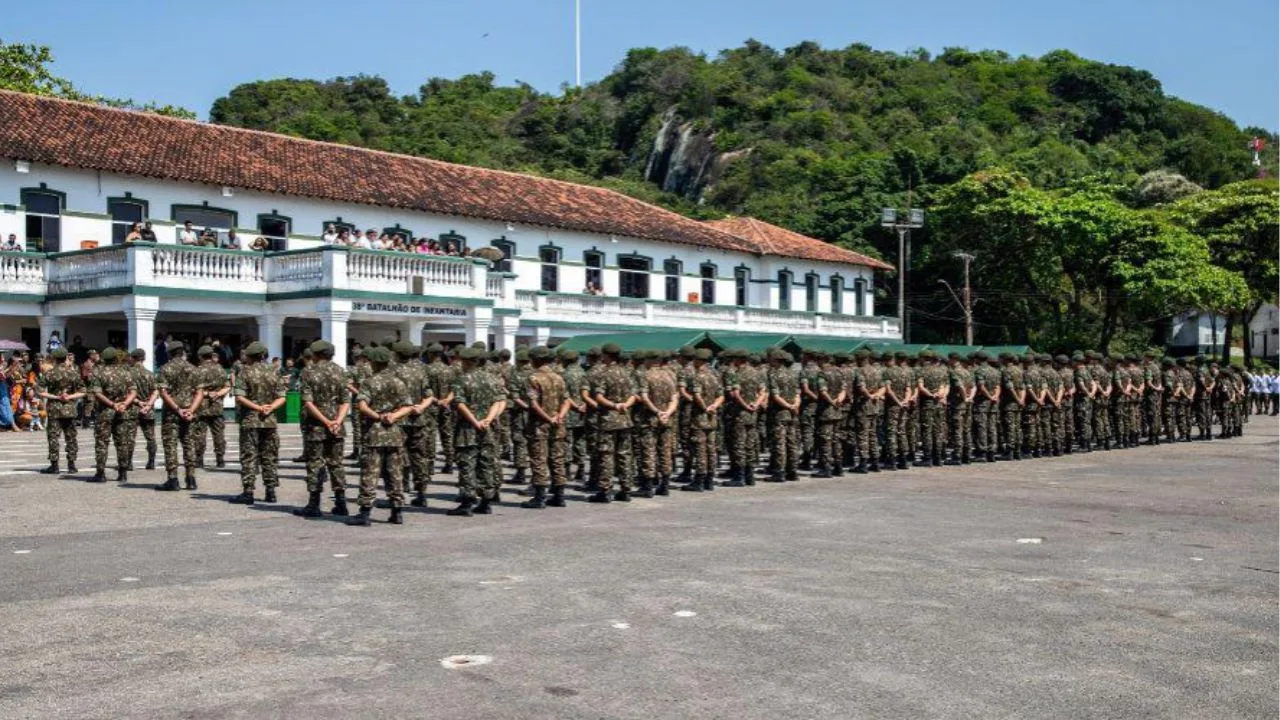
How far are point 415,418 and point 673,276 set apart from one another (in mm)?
33334

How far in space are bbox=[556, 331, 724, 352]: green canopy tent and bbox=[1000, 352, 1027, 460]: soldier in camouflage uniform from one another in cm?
751

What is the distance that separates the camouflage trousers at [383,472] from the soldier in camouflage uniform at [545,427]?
2.02 m

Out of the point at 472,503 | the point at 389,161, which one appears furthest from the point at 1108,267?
the point at 472,503

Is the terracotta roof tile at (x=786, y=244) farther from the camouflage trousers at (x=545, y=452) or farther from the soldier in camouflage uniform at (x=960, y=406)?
the camouflage trousers at (x=545, y=452)

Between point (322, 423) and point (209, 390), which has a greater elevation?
point (209, 390)

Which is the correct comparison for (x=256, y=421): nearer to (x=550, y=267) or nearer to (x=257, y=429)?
(x=257, y=429)

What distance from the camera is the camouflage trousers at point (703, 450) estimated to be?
1644 centimetres

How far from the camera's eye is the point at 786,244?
5112 cm

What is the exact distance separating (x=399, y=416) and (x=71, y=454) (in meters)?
7.35

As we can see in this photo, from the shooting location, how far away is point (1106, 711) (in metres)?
6.18

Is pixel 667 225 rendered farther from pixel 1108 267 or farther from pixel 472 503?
pixel 472 503

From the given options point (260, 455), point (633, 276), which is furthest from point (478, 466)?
point (633, 276)

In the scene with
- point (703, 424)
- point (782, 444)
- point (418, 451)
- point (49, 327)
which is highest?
point (49, 327)

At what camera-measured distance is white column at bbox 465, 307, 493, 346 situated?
33844 millimetres
